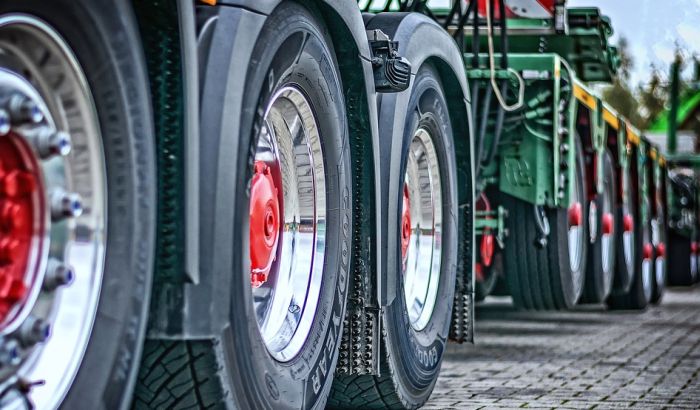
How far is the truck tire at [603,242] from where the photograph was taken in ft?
31.3

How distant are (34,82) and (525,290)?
6.05 meters

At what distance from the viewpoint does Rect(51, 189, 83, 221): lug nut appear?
2.27 m

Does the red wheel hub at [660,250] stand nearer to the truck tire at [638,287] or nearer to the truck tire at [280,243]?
the truck tire at [638,287]

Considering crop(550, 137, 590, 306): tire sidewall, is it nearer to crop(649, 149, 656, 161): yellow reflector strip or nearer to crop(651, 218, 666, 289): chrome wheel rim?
crop(651, 218, 666, 289): chrome wheel rim

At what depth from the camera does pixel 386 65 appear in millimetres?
3984

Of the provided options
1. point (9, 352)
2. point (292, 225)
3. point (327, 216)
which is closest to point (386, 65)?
point (327, 216)

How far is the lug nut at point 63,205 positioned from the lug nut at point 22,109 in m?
0.14

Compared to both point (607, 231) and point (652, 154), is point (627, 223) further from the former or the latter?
point (652, 154)

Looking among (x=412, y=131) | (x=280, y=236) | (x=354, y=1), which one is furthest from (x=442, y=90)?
(x=280, y=236)

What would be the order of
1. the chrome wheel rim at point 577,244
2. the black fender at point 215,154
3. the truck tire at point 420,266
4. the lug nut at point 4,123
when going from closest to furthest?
the lug nut at point 4,123
the black fender at point 215,154
the truck tire at point 420,266
the chrome wheel rim at point 577,244

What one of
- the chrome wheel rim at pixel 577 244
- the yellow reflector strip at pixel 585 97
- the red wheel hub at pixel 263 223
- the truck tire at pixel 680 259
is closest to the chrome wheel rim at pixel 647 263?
the chrome wheel rim at pixel 577 244

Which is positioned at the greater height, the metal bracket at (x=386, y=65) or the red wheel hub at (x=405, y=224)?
the metal bracket at (x=386, y=65)

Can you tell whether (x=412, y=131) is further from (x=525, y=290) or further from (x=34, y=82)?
(x=525, y=290)

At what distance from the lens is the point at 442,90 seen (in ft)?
16.4
